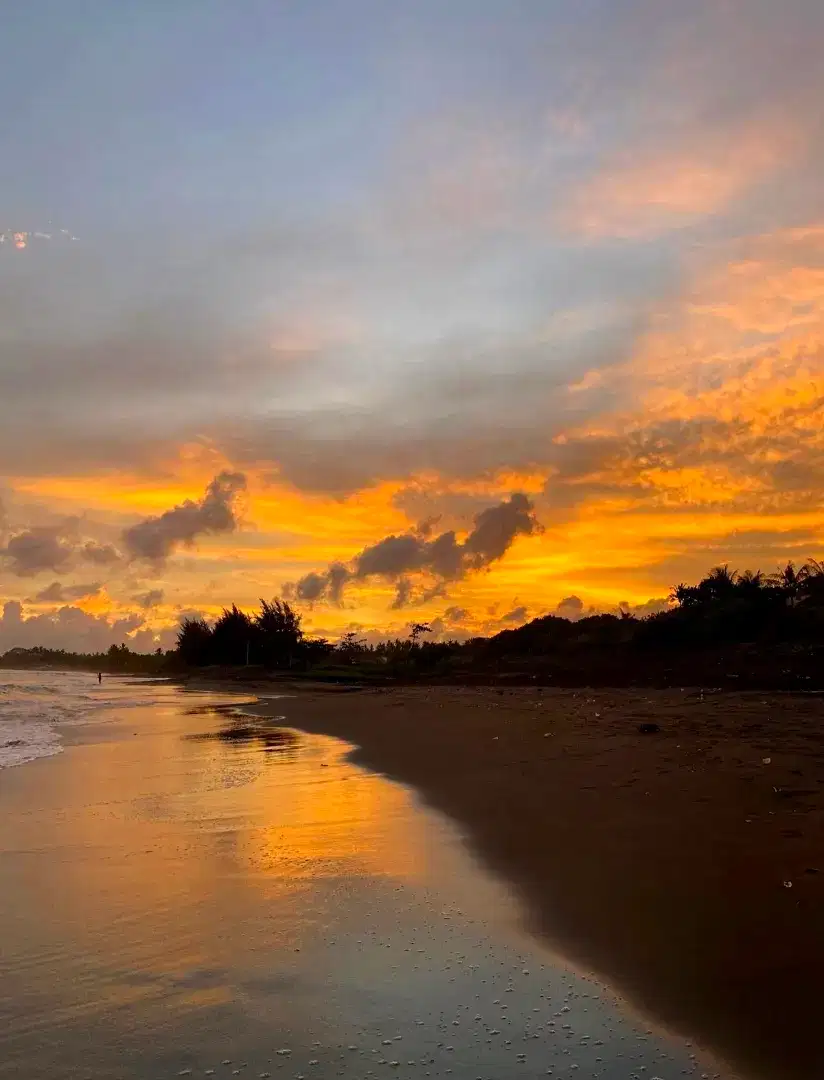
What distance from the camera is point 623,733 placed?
14328 millimetres

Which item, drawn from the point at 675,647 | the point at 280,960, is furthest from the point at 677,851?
the point at 675,647

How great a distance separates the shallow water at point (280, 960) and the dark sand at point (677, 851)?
0.34 meters

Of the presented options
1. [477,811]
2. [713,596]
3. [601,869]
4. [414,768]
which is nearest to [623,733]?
[414,768]

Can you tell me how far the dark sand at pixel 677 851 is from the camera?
4.29m

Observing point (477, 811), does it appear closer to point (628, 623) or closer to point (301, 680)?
point (628, 623)

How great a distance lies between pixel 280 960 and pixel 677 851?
3.54 meters

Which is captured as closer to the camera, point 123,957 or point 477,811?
point 123,957

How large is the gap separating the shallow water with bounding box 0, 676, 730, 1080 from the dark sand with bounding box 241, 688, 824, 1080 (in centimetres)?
34

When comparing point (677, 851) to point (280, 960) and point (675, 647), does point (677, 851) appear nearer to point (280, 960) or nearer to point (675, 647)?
point (280, 960)

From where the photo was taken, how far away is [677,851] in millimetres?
6871

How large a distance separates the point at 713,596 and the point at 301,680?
32214 millimetres

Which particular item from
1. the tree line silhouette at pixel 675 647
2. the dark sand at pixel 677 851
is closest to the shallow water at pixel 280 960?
the dark sand at pixel 677 851

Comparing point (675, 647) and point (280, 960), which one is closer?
point (280, 960)

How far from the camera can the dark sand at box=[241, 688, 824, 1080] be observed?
14.1 feet
